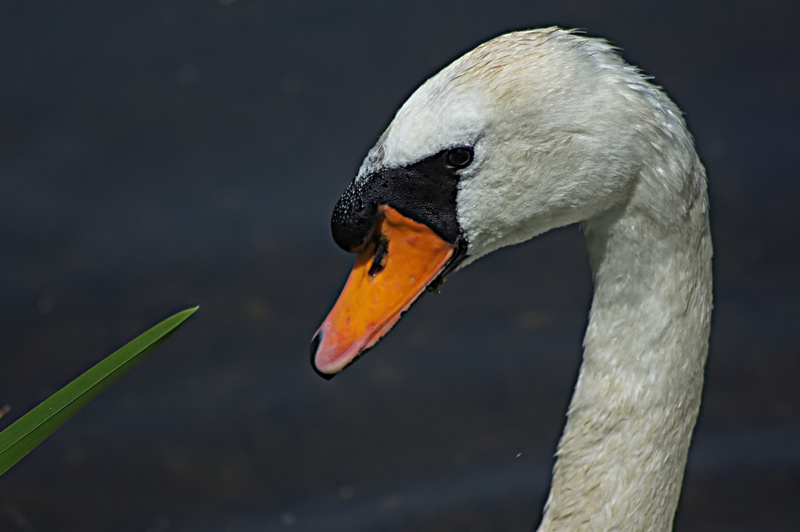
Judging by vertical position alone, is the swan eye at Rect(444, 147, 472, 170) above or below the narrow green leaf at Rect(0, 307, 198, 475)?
above

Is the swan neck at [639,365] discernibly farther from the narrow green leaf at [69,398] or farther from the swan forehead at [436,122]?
the narrow green leaf at [69,398]

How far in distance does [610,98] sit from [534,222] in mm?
419

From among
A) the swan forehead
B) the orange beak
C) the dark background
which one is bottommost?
the dark background

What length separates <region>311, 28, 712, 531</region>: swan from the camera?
249cm

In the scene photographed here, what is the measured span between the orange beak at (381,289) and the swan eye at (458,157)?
218 mm

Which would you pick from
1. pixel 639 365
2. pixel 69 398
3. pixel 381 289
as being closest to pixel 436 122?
pixel 381 289

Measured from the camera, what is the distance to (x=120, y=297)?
5.02 m

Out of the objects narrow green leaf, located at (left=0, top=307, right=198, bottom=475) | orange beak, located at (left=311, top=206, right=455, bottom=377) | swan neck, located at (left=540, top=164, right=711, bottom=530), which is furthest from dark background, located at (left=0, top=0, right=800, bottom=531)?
narrow green leaf, located at (left=0, top=307, right=198, bottom=475)

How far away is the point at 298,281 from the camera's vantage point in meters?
5.09

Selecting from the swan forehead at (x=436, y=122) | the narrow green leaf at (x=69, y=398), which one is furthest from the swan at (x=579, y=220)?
the narrow green leaf at (x=69, y=398)

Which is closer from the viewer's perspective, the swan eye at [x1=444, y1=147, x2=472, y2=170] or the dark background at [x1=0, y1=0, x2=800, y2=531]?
the swan eye at [x1=444, y1=147, x2=472, y2=170]

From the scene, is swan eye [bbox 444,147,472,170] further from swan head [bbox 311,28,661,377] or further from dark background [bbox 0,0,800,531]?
dark background [bbox 0,0,800,531]

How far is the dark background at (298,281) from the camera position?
15.4ft

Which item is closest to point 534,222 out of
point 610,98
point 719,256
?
point 610,98
